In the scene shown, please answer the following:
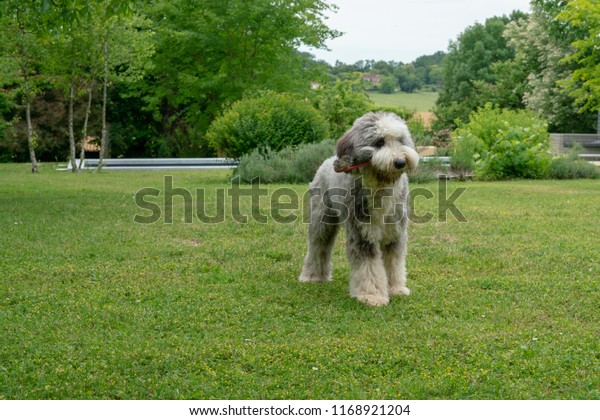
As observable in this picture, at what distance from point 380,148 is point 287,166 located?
413 inches

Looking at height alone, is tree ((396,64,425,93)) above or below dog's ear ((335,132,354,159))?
above

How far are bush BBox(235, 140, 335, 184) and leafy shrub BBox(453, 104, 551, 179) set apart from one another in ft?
12.4

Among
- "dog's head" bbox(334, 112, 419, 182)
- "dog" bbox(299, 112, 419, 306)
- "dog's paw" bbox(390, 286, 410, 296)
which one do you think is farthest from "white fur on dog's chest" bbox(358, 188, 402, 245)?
"dog's paw" bbox(390, 286, 410, 296)

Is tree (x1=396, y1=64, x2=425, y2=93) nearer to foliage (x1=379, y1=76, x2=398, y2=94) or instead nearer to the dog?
foliage (x1=379, y1=76, x2=398, y2=94)

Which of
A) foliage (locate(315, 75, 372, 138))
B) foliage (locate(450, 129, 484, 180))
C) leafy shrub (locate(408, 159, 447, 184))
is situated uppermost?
foliage (locate(315, 75, 372, 138))

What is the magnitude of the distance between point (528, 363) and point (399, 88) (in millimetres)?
50485

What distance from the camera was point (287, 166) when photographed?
1598cm

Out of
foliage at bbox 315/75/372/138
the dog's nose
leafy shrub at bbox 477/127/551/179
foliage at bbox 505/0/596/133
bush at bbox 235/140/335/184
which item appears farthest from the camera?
foliage at bbox 505/0/596/133

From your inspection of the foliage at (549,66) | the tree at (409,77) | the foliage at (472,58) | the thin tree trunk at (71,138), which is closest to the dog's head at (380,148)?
the thin tree trunk at (71,138)

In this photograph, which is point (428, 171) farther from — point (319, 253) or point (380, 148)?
point (380, 148)

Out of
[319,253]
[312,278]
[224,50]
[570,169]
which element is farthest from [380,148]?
[224,50]

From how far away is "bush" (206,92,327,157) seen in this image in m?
17.3

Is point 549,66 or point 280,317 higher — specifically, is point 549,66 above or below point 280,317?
above

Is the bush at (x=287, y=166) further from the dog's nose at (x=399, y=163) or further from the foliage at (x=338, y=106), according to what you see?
the dog's nose at (x=399, y=163)
